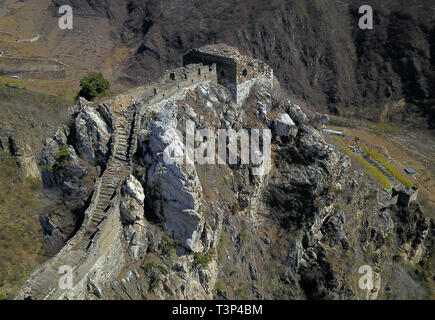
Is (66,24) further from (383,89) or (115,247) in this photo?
(115,247)

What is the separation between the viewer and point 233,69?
119ft

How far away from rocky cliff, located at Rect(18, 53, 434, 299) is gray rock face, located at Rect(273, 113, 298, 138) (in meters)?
0.13

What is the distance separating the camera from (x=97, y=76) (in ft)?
134

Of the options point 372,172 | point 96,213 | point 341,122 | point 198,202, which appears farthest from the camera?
point 341,122

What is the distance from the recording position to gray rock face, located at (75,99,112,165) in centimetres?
2908

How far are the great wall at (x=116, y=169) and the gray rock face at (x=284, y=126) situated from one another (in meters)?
4.17

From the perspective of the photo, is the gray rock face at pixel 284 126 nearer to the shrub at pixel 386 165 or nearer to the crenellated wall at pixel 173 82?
the crenellated wall at pixel 173 82

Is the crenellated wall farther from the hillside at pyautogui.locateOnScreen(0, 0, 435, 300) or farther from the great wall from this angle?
the hillside at pyautogui.locateOnScreen(0, 0, 435, 300)

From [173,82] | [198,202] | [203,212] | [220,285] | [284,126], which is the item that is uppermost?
[173,82]

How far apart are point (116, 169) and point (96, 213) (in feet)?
11.6

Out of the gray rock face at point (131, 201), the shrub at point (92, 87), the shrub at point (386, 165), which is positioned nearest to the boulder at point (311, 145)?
the gray rock face at point (131, 201)

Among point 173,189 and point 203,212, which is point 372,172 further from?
point 173,189

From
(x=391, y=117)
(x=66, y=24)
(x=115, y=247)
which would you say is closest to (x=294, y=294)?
(x=115, y=247)

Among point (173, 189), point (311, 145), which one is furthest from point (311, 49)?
point (173, 189)
